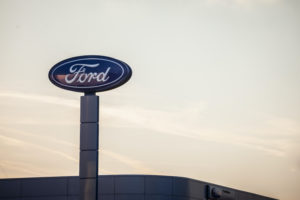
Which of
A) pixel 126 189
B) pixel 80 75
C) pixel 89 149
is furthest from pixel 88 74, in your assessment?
pixel 126 189

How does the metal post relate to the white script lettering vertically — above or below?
below

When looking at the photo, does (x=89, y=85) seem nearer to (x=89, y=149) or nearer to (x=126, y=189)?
(x=89, y=149)

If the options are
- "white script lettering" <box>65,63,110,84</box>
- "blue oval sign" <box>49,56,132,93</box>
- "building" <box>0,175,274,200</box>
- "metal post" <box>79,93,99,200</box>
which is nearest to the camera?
"metal post" <box>79,93,99,200</box>

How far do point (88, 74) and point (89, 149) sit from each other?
125 inches

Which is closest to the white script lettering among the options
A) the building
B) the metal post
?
the metal post

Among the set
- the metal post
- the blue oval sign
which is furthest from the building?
the blue oval sign

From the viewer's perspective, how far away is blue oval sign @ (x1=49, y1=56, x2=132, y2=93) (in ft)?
64.2

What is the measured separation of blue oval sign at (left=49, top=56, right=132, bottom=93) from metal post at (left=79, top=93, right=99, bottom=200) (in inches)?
22.5

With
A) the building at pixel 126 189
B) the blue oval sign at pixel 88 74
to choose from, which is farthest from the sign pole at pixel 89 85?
the building at pixel 126 189

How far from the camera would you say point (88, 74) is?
1989 cm

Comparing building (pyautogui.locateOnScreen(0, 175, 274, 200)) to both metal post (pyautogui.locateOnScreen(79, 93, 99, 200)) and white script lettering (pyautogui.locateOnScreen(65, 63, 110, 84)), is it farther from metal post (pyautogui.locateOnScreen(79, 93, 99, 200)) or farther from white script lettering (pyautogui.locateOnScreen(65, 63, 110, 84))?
white script lettering (pyautogui.locateOnScreen(65, 63, 110, 84))

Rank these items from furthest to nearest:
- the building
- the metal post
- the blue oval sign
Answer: the building < the blue oval sign < the metal post

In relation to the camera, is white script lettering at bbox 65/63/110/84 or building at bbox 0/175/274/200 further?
building at bbox 0/175/274/200

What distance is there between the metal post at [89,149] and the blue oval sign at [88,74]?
0.57m
